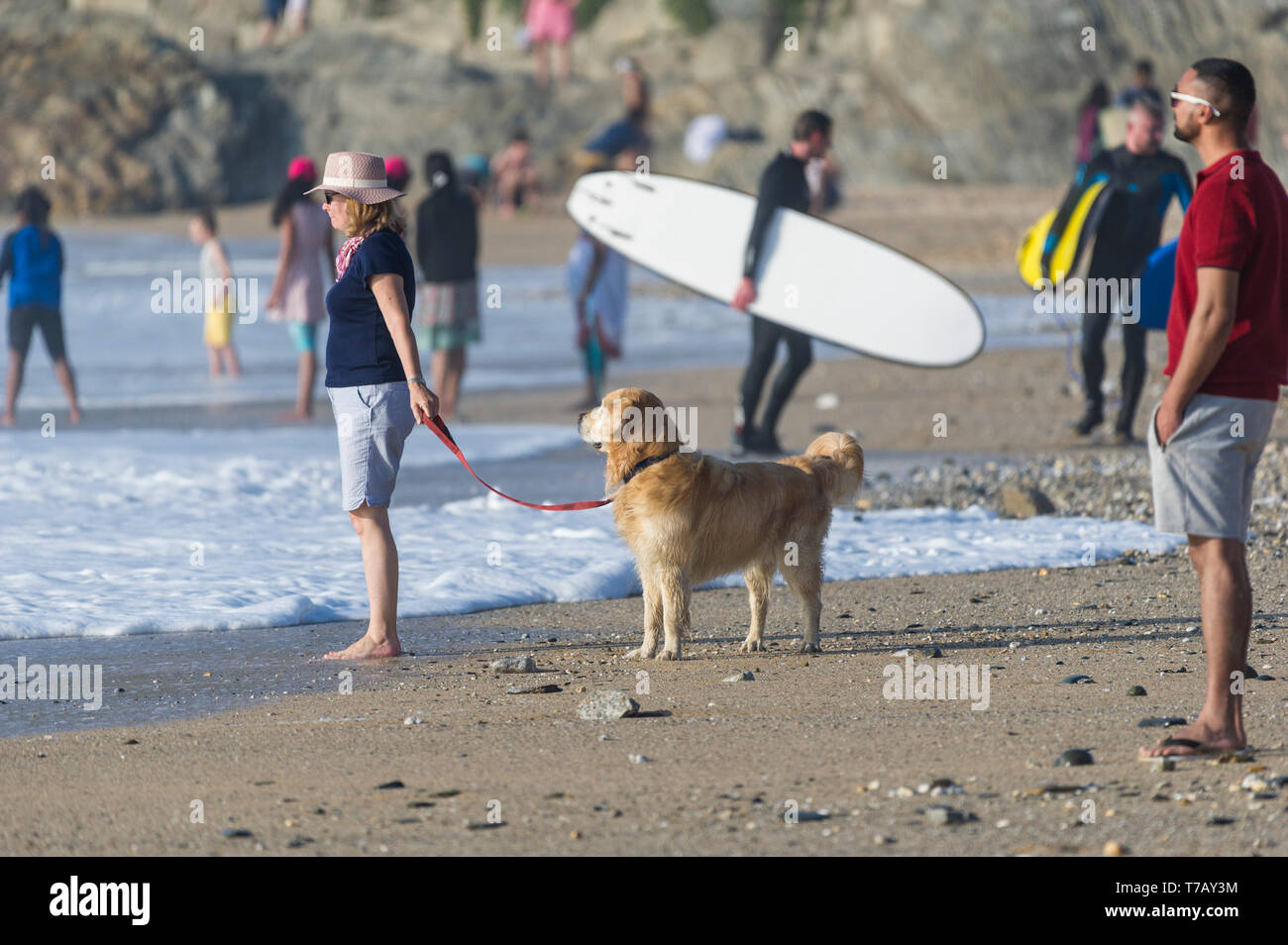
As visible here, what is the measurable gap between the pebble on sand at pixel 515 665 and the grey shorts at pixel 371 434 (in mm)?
674

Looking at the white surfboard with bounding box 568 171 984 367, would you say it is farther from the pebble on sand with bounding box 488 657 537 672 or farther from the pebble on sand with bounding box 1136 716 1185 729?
the pebble on sand with bounding box 1136 716 1185 729

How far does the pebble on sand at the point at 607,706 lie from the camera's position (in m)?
4.75

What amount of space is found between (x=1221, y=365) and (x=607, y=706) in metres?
1.97

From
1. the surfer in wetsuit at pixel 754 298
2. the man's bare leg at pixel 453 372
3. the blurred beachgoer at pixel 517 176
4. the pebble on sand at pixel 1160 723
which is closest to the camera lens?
the pebble on sand at pixel 1160 723

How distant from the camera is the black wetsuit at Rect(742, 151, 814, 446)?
Result: 9.96 m

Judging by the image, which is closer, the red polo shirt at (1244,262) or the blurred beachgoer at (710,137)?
the red polo shirt at (1244,262)

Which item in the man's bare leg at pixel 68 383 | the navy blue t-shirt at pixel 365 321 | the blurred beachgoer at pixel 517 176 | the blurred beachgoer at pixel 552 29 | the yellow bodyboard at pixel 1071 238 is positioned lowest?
the man's bare leg at pixel 68 383

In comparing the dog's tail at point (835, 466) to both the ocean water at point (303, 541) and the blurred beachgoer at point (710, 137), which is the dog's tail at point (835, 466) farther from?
the blurred beachgoer at point (710, 137)

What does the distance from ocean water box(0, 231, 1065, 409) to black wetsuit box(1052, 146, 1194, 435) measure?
18.6ft

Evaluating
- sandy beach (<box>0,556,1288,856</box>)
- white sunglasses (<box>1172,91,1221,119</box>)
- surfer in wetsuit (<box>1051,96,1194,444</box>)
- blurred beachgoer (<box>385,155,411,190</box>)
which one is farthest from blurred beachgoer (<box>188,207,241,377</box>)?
white sunglasses (<box>1172,91,1221,119</box>)

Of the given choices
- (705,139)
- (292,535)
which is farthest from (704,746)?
(705,139)

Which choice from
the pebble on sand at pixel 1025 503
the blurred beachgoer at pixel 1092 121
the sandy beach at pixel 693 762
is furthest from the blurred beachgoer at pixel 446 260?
the blurred beachgoer at pixel 1092 121

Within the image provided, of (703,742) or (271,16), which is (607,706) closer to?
(703,742)

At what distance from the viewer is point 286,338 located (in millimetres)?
19266
